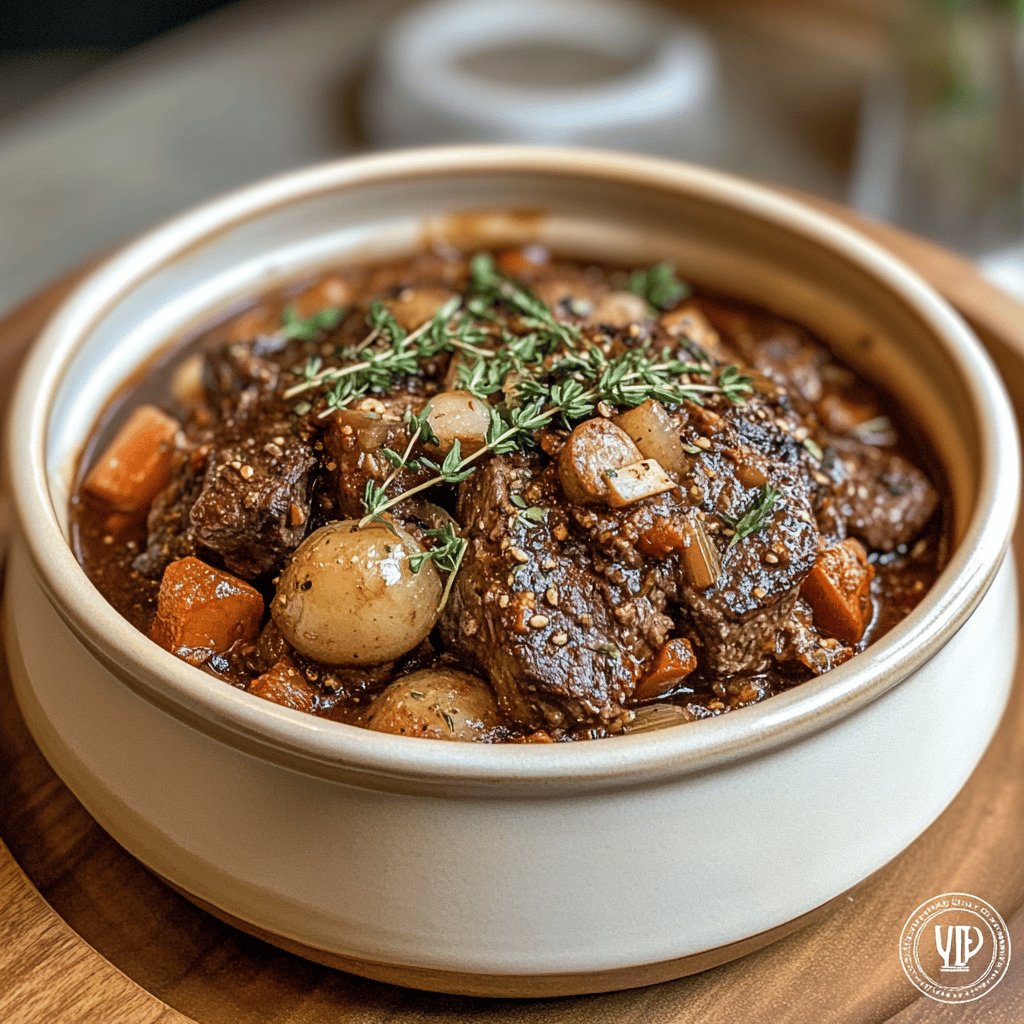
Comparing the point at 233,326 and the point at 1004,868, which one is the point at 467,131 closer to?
the point at 233,326

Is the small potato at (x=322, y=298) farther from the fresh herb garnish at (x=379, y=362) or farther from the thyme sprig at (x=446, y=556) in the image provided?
the thyme sprig at (x=446, y=556)

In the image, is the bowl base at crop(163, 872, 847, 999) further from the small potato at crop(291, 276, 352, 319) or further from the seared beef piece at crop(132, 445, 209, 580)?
the small potato at crop(291, 276, 352, 319)

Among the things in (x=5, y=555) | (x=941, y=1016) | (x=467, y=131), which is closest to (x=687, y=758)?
(x=941, y=1016)

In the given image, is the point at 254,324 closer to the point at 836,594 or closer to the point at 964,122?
the point at 836,594

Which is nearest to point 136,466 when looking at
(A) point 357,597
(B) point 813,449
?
(A) point 357,597

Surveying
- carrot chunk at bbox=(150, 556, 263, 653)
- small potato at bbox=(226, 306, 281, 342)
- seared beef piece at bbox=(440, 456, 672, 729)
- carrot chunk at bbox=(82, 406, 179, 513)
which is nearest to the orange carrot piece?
small potato at bbox=(226, 306, 281, 342)
